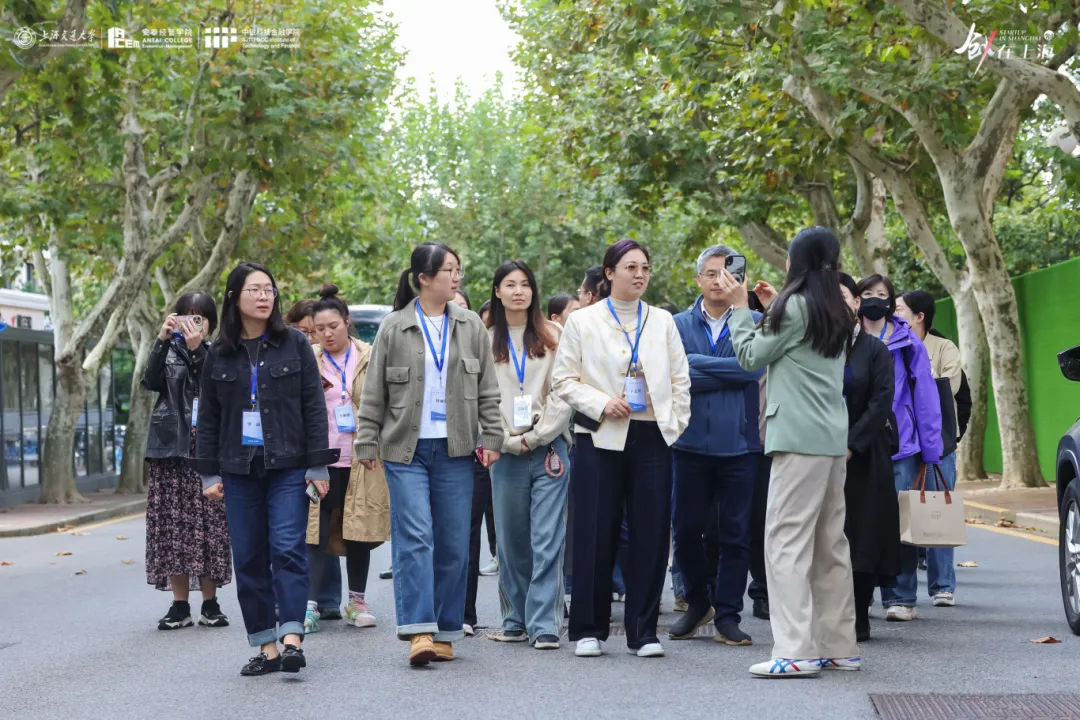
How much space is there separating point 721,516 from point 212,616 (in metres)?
3.25

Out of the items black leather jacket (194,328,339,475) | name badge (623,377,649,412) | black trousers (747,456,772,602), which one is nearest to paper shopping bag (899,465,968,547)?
black trousers (747,456,772,602)

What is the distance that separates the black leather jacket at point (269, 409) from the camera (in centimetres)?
707

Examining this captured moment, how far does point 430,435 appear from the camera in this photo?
7.53 meters

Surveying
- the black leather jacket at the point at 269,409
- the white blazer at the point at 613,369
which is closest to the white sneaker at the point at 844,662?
the white blazer at the point at 613,369

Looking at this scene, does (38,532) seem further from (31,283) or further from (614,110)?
(31,283)

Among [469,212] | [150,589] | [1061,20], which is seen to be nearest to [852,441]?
[150,589]

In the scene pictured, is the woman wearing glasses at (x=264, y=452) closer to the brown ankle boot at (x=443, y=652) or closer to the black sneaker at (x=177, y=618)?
the brown ankle boot at (x=443, y=652)

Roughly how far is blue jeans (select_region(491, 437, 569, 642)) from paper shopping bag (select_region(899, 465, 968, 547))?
1.76 meters

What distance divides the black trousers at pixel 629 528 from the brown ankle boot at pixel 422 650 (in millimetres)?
745

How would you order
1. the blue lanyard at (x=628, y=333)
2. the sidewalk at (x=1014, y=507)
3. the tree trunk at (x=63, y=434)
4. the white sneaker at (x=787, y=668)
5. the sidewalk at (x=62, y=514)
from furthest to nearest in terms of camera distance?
1. the tree trunk at (x=63, y=434)
2. the sidewalk at (x=62, y=514)
3. the sidewalk at (x=1014, y=507)
4. the blue lanyard at (x=628, y=333)
5. the white sneaker at (x=787, y=668)

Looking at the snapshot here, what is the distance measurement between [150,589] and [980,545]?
7090 mm

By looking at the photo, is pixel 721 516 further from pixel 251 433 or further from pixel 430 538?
pixel 251 433

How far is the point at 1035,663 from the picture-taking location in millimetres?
7051

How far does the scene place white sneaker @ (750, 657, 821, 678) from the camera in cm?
673
